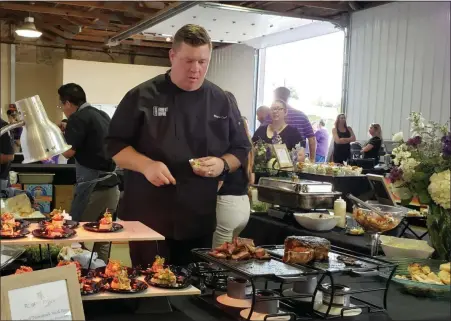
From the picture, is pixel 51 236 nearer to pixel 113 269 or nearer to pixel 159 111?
pixel 113 269

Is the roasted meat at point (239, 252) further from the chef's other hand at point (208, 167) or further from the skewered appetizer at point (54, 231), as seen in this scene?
the skewered appetizer at point (54, 231)

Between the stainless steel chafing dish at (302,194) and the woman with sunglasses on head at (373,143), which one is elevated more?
the woman with sunglasses on head at (373,143)

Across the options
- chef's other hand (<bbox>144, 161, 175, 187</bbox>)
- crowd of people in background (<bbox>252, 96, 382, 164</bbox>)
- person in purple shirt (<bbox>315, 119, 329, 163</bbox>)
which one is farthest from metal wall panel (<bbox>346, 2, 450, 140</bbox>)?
person in purple shirt (<bbox>315, 119, 329, 163</bbox>)

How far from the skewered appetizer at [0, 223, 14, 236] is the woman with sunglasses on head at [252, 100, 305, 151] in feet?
6.86

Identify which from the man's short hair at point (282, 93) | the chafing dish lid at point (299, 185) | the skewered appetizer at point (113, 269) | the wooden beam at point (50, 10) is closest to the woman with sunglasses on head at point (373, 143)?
the chafing dish lid at point (299, 185)

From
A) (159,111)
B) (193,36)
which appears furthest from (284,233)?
(193,36)

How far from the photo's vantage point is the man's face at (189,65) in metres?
1.53

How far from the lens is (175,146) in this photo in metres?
1.59

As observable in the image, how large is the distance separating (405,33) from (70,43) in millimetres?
8297

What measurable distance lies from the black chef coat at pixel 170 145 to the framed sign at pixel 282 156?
3.70ft

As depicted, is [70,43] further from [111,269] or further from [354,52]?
[111,269]

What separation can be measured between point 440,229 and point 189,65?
920 millimetres

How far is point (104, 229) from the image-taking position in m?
1.36

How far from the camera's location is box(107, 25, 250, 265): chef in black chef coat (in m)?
1.57
